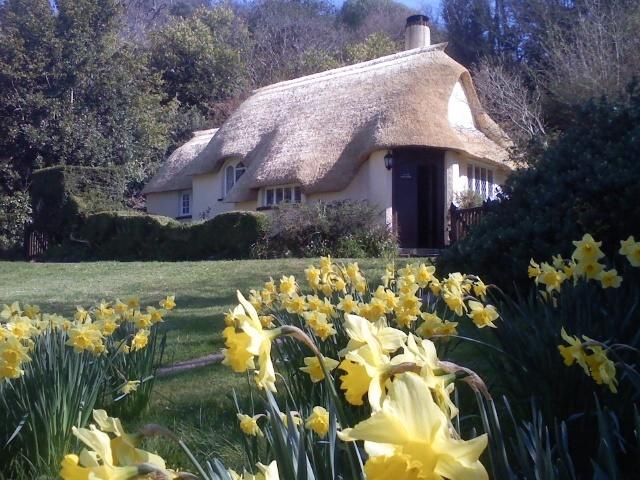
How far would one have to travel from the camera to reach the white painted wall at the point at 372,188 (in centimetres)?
1767

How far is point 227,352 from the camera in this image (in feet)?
5.00

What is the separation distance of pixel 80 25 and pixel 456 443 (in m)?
26.4

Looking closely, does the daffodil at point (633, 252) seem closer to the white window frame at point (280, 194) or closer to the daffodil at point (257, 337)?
the daffodil at point (257, 337)

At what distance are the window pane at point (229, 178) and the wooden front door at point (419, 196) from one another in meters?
7.31

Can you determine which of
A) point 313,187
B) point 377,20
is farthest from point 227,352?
point 377,20

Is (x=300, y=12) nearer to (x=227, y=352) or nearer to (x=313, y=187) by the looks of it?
(x=313, y=187)

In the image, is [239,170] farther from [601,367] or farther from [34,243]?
[601,367]

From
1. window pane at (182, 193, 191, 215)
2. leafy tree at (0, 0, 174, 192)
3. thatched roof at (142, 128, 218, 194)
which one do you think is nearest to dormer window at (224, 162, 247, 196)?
thatched roof at (142, 128, 218, 194)

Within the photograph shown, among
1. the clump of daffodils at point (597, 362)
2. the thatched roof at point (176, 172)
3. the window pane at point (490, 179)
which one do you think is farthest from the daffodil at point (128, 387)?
Answer: the thatched roof at point (176, 172)

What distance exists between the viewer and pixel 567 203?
16.6 feet

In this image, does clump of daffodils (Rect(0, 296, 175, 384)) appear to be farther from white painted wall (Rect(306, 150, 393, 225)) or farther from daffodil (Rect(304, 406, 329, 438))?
white painted wall (Rect(306, 150, 393, 225))

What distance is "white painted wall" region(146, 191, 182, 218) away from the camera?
26.9 m

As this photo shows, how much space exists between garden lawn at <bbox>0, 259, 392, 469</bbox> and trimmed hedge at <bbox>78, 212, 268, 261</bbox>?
8.07 ft

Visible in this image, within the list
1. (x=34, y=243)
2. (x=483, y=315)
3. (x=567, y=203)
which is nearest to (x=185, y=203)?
(x=34, y=243)
